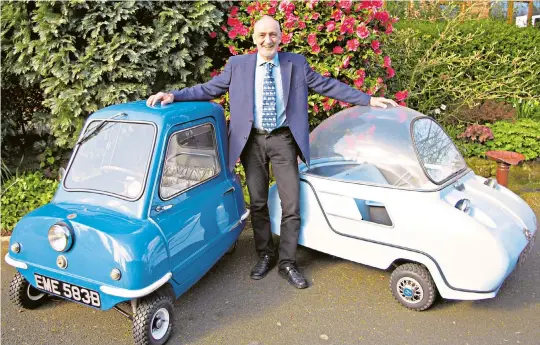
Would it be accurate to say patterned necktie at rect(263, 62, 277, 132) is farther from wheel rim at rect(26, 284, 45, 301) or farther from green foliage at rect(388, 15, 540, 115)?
green foliage at rect(388, 15, 540, 115)

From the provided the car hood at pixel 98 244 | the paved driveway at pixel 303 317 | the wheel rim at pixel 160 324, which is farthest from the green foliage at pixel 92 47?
the wheel rim at pixel 160 324

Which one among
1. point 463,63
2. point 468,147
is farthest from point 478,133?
point 463,63

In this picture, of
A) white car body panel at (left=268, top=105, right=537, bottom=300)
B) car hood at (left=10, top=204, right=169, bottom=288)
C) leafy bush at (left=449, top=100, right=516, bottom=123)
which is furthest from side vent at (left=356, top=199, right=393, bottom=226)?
leafy bush at (left=449, top=100, right=516, bottom=123)

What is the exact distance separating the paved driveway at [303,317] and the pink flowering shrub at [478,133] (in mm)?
2984

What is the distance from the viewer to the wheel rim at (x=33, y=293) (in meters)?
3.35

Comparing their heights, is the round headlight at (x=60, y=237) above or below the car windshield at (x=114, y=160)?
below

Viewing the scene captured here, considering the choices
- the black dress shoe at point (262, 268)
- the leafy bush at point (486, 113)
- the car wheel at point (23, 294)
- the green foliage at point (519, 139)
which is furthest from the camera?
the leafy bush at point (486, 113)

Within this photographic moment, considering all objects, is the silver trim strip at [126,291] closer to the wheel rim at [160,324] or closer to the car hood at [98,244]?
the car hood at [98,244]

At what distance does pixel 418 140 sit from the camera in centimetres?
361

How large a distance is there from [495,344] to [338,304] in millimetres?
1090

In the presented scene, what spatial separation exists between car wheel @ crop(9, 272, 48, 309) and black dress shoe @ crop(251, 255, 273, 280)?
5.37 feet

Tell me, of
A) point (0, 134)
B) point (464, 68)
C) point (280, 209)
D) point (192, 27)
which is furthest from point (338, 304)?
point (464, 68)

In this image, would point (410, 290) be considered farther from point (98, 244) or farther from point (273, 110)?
point (98, 244)

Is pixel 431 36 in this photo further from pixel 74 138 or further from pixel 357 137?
pixel 74 138
